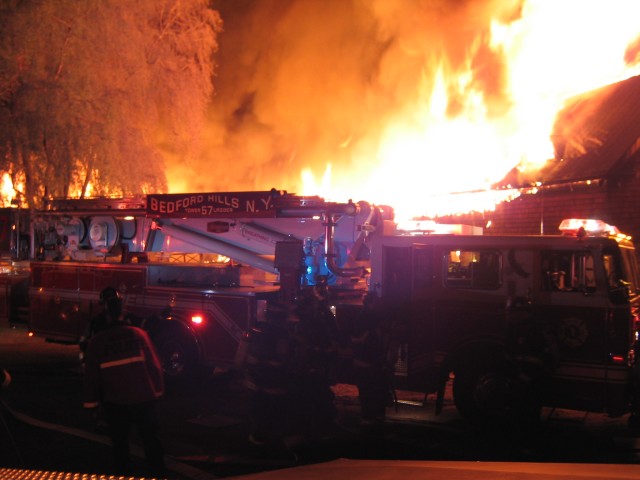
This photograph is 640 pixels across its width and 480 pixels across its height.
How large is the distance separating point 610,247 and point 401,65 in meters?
14.2

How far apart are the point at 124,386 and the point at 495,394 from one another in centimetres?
379

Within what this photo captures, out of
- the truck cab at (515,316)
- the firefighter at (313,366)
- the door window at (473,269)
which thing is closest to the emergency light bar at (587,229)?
the truck cab at (515,316)

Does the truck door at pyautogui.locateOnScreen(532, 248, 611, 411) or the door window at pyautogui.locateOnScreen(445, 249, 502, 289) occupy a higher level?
the door window at pyautogui.locateOnScreen(445, 249, 502, 289)

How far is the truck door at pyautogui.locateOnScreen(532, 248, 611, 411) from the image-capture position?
241 inches

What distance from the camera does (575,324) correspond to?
20.4ft

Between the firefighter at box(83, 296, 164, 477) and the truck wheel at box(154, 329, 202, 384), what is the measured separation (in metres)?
3.69

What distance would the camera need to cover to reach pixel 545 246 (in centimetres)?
646

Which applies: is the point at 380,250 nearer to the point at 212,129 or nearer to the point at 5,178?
the point at 5,178

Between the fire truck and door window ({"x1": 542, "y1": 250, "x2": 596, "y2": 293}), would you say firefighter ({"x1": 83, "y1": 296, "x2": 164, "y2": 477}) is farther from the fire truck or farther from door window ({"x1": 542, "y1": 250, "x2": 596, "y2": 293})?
door window ({"x1": 542, "y1": 250, "x2": 596, "y2": 293})

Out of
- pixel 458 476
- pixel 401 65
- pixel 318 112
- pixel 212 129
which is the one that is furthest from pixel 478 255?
pixel 212 129

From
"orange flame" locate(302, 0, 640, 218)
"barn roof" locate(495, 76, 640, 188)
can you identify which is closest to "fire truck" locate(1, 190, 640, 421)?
"barn roof" locate(495, 76, 640, 188)

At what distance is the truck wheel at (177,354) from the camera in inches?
332

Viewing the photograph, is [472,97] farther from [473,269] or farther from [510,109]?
[473,269]

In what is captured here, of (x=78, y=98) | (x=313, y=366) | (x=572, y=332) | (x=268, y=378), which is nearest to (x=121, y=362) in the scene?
(x=268, y=378)
